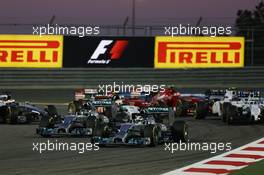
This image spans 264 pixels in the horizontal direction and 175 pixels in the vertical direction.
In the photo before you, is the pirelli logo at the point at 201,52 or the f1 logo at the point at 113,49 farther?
the pirelli logo at the point at 201,52

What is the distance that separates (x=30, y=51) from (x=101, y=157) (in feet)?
102

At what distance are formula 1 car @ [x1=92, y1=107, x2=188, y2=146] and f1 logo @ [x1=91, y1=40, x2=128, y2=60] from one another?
2599 cm

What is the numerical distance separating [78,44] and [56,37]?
135 cm

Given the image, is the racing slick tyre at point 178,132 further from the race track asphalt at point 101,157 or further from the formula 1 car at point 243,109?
the formula 1 car at point 243,109

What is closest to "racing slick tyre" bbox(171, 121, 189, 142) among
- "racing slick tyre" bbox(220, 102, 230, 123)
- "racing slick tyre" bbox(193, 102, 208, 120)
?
"racing slick tyre" bbox(220, 102, 230, 123)

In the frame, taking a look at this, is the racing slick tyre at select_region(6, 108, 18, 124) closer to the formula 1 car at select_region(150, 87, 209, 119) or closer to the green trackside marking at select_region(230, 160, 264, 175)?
the formula 1 car at select_region(150, 87, 209, 119)

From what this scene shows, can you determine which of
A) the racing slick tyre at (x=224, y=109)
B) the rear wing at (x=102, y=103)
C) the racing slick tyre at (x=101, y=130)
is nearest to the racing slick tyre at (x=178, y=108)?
the racing slick tyre at (x=224, y=109)

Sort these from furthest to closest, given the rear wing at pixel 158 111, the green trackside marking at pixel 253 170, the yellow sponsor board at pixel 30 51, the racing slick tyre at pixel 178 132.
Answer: the yellow sponsor board at pixel 30 51
the rear wing at pixel 158 111
the racing slick tyre at pixel 178 132
the green trackside marking at pixel 253 170

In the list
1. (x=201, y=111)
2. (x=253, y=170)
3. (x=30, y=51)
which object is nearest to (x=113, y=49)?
(x=30, y=51)

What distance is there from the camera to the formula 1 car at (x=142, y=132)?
747 inches

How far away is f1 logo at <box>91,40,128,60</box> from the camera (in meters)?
46.2

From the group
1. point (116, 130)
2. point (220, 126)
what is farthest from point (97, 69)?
point (116, 130)

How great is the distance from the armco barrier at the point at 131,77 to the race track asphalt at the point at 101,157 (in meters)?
18.5

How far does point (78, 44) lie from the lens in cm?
4616
